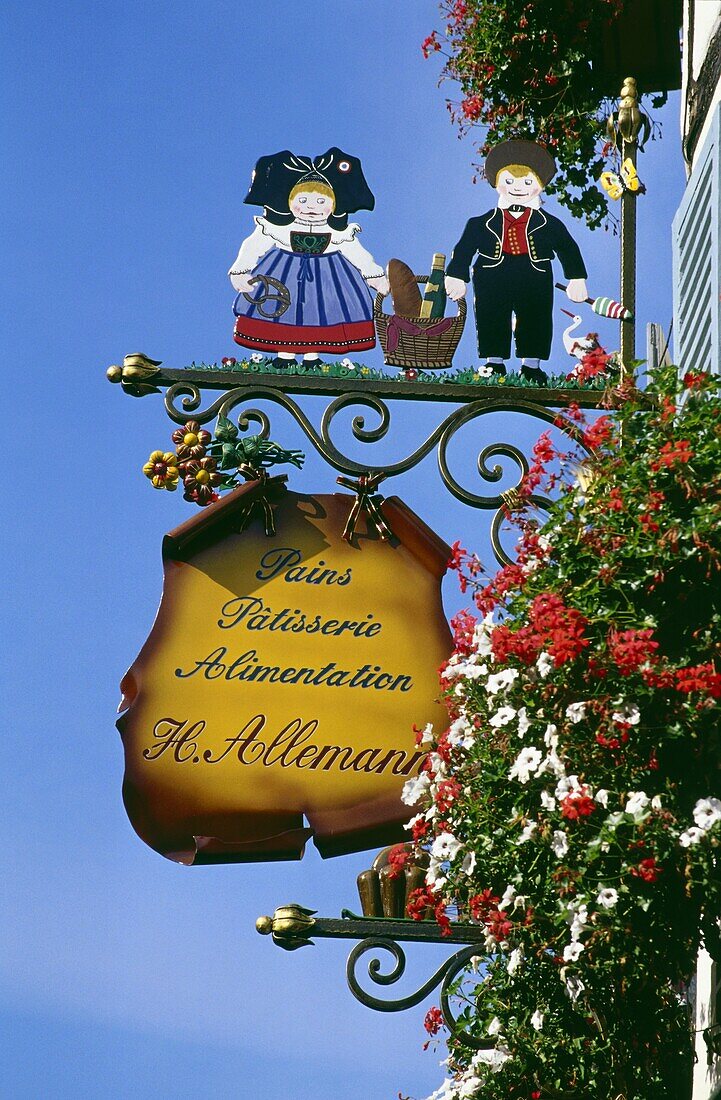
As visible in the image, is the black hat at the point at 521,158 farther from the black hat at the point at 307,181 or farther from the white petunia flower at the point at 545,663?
the white petunia flower at the point at 545,663

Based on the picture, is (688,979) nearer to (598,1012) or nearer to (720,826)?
(598,1012)

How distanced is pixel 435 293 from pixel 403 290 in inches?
5.2

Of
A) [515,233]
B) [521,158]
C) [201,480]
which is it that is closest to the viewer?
[201,480]

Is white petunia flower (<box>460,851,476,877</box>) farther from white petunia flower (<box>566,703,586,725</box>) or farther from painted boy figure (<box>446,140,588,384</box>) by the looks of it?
painted boy figure (<box>446,140,588,384</box>)

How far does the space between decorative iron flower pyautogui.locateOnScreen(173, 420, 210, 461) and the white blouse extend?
0.67 meters

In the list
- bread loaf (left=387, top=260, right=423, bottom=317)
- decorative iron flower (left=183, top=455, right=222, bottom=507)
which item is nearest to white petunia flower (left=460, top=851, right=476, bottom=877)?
decorative iron flower (left=183, top=455, right=222, bottom=507)

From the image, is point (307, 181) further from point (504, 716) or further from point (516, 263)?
point (504, 716)

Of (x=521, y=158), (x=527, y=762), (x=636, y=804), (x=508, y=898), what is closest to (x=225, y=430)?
(x=521, y=158)

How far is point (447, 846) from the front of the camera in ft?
18.8

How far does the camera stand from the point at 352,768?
688 cm

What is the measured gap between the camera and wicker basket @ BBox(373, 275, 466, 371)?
7488mm

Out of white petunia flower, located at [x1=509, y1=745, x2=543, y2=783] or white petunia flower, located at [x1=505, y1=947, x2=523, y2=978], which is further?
white petunia flower, located at [x1=505, y1=947, x2=523, y2=978]

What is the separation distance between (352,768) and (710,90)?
285cm

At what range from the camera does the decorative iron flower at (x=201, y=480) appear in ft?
24.0
